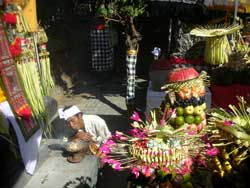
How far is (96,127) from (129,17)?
303 cm

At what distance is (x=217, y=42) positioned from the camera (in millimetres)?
7840

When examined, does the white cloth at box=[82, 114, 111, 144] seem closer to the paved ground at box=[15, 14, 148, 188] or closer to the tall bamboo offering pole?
the paved ground at box=[15, 14, 148, 188]

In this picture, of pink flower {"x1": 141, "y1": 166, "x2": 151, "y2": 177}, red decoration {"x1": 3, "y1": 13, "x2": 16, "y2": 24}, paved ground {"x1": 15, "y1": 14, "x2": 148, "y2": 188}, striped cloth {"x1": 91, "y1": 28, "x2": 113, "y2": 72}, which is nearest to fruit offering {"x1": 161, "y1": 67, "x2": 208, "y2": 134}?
pink flower {"x1": 141, "y1": 166, "x2": 151, "y2": 177}

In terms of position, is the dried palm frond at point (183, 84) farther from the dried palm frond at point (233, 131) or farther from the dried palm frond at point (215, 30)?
the dried palm frond at point (215, 30)

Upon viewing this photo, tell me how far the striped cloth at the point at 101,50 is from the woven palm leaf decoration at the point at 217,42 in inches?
152

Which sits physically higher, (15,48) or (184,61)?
(15,48)

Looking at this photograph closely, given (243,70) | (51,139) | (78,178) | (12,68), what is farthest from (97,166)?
(243,70)

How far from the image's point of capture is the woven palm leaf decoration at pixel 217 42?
7.71 meters

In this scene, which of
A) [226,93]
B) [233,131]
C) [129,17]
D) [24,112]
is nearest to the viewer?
[233,131]

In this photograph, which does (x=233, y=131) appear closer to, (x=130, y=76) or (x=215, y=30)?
(x=215, y=30)

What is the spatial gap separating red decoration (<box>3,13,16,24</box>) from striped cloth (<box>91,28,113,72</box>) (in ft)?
18.3

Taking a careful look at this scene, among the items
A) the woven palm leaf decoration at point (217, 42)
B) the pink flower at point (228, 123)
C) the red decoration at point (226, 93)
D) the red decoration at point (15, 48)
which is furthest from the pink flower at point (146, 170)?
the woven palm leaf decoration at point (217, 42)

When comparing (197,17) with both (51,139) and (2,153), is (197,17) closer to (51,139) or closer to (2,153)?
Answer: (51,139)

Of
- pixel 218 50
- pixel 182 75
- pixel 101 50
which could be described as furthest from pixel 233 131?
pixel 101 50
